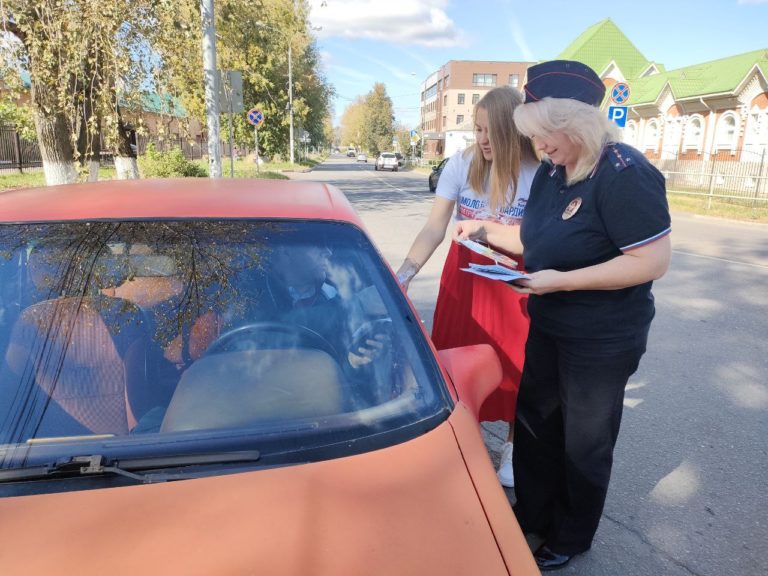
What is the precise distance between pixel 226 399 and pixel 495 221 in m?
1.67

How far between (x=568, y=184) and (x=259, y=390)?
4.08 ft

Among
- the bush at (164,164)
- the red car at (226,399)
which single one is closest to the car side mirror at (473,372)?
the red car at (226,399)

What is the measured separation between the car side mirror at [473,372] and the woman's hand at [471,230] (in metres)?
0.80

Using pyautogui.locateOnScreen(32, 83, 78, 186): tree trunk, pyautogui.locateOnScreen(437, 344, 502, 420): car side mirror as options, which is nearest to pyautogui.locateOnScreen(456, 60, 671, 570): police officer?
pyautogui.locateOnScreen(437, 344, 502, 420): car side mirror

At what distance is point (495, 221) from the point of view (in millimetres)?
2799

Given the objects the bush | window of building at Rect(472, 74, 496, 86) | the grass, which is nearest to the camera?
the grass

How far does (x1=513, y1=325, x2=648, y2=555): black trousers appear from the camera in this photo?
208 cm

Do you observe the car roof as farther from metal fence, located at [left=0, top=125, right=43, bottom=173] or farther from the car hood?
metal fence, located at [left=0, top=125, right=43, bottom=173]

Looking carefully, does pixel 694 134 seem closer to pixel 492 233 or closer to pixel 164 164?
pixel 164 164

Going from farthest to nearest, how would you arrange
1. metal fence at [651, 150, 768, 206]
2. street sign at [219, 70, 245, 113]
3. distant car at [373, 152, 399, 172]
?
distant car at [373, 152, 399, 172]
metal fence at [651, 150, 768, 206]
street sign at [219, 70, 245, 113]

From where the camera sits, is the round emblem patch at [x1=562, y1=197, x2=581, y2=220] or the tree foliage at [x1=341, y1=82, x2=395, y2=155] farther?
the tree foliage at [x1=341, y1=82, x2=395, y2=155]

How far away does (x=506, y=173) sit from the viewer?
2.70 meters

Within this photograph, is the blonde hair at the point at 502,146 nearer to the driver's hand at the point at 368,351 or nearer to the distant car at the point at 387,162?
the driver's hand at the point at 368,351

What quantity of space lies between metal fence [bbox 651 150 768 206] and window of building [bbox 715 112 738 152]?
1426mm
